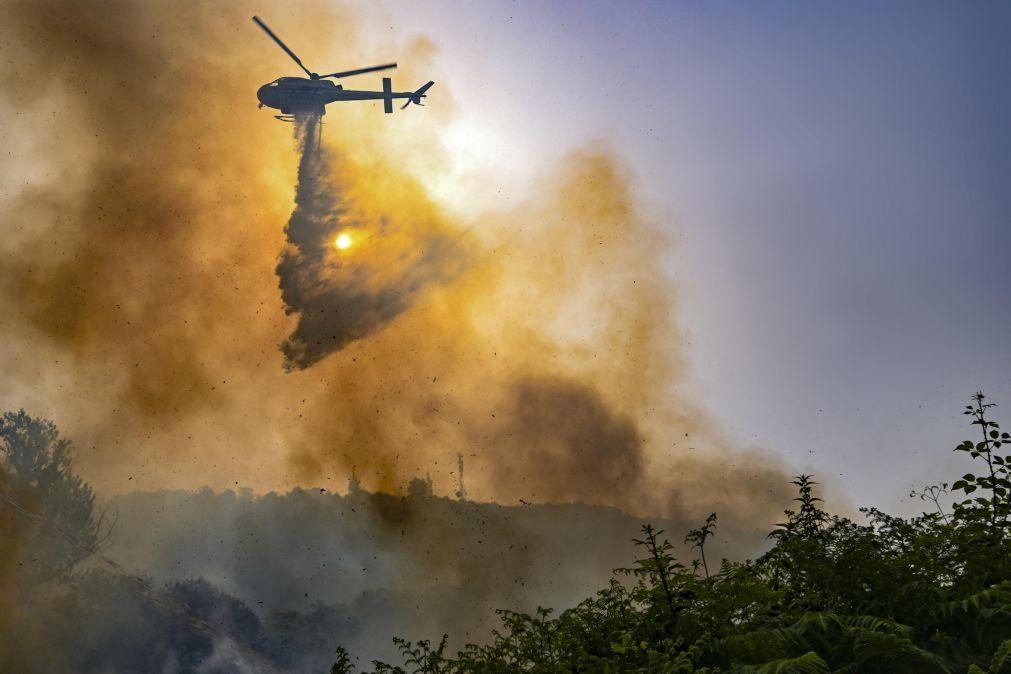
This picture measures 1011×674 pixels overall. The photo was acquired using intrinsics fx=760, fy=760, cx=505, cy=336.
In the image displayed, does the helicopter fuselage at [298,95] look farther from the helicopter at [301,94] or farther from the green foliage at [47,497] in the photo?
the green foliage at [47,497]

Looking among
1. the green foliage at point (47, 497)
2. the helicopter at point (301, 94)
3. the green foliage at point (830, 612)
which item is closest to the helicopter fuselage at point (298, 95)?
the helicopter at point (301, 94)

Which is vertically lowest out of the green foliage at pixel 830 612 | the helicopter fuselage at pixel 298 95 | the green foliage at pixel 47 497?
the green foliage at pixel 830 612

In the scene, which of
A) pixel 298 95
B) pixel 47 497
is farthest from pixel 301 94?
pixel 47 497

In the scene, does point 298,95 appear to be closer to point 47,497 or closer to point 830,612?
point 47,497

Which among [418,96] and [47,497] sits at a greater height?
[418,96]

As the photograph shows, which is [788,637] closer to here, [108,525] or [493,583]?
[108,525]

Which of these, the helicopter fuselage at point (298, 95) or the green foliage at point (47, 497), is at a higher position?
the helicopter fuselage at point (298, 95)

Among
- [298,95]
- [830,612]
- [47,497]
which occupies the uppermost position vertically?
[298,95]

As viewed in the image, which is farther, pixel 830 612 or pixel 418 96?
pixel 418 96

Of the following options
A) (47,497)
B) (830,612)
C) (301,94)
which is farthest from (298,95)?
(830,612)
